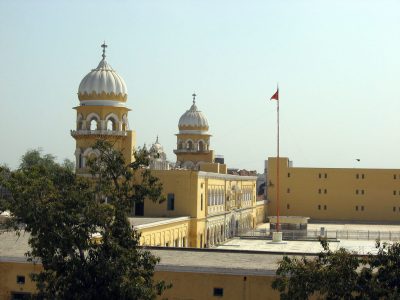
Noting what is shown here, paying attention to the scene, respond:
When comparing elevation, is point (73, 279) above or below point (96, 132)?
below

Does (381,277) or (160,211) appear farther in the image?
(160,211)

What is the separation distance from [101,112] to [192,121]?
73.5 ft

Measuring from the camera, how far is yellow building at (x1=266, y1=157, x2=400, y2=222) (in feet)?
219

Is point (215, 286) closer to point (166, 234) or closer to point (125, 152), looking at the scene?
point (166, 234)

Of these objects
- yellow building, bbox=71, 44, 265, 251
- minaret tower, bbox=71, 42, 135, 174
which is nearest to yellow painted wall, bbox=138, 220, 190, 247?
yellow building, bbox=71, 44, 265, 251

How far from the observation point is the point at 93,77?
4025 cm

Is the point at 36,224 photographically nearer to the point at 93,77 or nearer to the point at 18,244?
the point at 18,244

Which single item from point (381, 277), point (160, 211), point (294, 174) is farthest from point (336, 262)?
point (294, 174)

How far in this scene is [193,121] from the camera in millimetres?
61750

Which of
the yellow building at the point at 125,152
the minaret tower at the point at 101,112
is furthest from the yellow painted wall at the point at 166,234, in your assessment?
the minaret tower at the point at 101,112

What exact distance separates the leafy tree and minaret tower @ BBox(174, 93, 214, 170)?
4226 centimetres

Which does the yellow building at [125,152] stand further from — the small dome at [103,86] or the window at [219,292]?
the window at [219,292]

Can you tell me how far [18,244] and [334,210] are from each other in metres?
46.0

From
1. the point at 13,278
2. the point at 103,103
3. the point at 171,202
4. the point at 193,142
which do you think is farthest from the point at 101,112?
the point at 193,142
